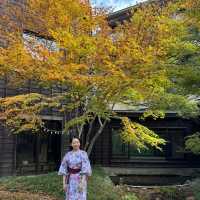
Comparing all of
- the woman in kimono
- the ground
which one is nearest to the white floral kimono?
the woman in kimono

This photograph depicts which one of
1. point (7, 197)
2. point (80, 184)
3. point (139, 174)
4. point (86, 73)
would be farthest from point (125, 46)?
point (139, 174)

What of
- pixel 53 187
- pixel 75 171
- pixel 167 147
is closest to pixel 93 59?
pixel 75 171

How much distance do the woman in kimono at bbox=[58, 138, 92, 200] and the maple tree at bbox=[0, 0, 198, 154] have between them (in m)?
2.52

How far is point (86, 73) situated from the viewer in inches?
492

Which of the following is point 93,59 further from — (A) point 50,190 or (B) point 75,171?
(A) point 50,190

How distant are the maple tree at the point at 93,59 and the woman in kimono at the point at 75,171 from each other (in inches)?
99.3

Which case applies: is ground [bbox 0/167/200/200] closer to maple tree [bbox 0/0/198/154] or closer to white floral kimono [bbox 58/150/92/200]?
maple tree [bbox 0/0/198/154]

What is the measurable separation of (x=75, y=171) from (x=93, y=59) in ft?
11.6

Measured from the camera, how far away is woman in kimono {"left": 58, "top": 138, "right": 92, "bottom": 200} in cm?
1008

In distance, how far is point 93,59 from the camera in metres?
12.2

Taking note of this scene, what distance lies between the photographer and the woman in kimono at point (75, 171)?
10.1 m

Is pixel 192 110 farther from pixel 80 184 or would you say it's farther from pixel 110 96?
pixel 80 184

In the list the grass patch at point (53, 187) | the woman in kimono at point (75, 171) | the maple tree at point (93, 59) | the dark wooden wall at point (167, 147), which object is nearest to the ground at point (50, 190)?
the grass patch at point (53, 187)

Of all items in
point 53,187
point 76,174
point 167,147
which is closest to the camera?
point 76,174
